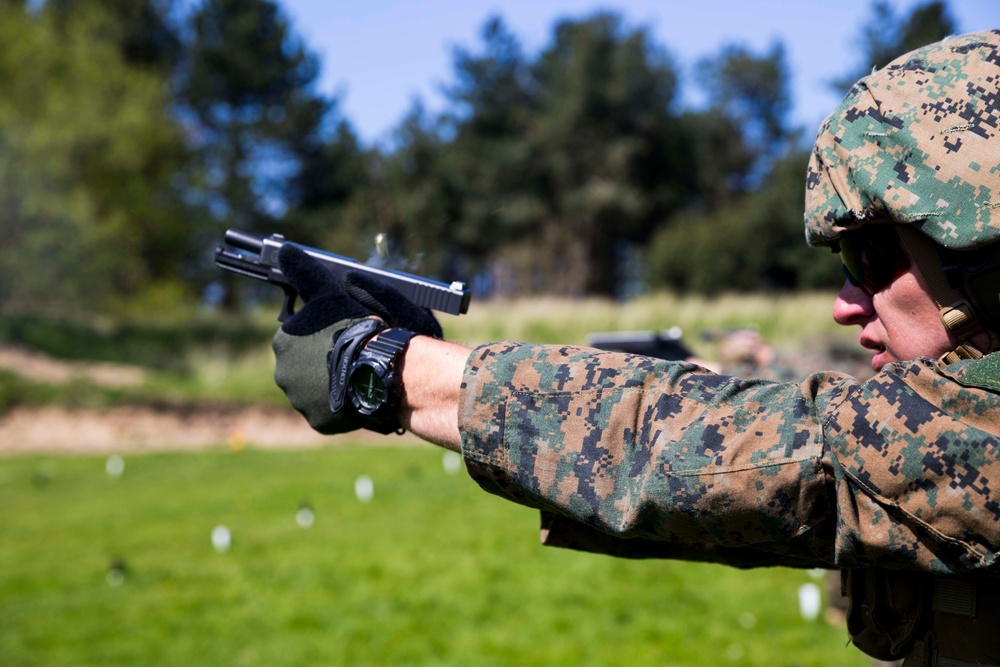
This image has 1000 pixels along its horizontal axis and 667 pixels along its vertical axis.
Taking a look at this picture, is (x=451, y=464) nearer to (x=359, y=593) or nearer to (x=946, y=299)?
(x=359, y=593)

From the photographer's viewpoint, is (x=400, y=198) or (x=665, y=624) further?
(x=400, y=198)

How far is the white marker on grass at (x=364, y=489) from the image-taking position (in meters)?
9.07

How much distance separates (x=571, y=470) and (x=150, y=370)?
726 inches

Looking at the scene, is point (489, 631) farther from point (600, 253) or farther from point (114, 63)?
point (600, 253)

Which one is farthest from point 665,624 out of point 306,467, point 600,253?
point 600,253

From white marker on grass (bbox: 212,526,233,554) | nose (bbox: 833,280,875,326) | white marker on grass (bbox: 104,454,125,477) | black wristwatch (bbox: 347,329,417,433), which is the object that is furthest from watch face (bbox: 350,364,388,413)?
white marker on grass (bbox: 104,454,125,477)

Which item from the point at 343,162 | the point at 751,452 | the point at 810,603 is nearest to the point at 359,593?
the point at 810,603

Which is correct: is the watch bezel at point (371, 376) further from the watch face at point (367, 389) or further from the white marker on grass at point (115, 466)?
the white marker on grass at point (115, 466)

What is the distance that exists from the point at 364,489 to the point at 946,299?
822 centimetres

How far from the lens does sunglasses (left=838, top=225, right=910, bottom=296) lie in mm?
1636

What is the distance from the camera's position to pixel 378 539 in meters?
7.44

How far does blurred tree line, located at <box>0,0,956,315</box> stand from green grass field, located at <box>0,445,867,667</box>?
5835 millimetres

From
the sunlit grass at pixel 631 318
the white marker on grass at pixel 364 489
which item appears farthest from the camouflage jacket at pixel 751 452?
the sunlit grass at pixel 631 318

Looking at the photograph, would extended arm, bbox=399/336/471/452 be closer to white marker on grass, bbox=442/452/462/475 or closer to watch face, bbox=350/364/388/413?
watch face, bbox=350/364/388/413
